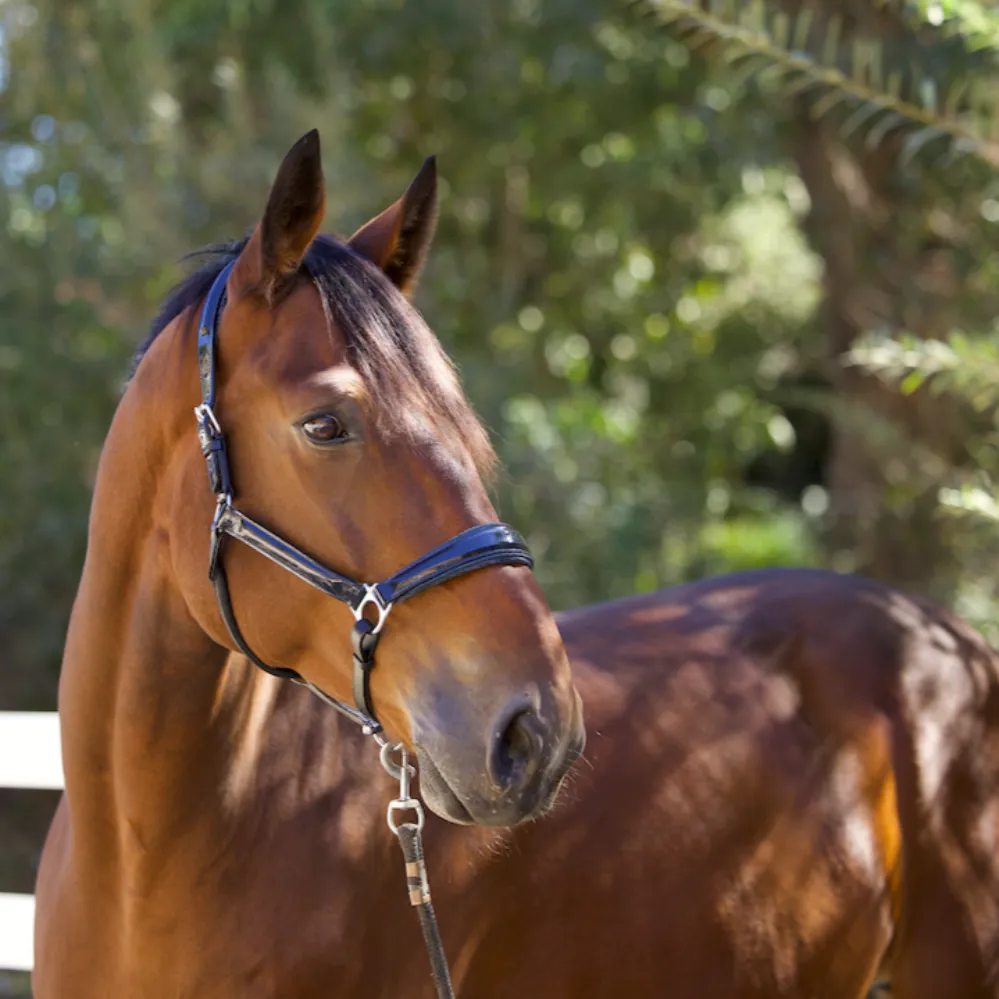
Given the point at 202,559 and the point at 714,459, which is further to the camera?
the point at 714,459

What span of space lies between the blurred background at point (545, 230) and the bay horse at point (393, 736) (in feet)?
9.03

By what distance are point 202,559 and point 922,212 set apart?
6177mm

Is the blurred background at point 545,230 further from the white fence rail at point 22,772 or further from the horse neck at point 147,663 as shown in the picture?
the horse neck at point 147,663

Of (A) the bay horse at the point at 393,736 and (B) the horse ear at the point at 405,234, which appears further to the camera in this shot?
(B) the horse ear at the point at 405,234

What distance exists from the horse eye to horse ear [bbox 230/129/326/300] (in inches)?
9.5

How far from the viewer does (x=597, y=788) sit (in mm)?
2348

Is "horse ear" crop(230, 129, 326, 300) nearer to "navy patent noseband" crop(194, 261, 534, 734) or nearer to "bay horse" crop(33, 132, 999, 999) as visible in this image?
"bay horse" crop(33, 132, 999, 999)

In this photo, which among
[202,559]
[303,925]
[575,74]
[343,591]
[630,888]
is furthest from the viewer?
[575,74]

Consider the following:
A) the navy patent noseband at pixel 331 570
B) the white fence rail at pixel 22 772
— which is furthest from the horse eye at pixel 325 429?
the white fence rail at pixel 22 772

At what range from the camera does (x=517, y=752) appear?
5.14ft

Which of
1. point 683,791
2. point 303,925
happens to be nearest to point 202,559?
point 303,925

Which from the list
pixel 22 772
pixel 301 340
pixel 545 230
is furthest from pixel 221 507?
pixel 545 230

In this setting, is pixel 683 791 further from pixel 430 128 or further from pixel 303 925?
pixel 430 128

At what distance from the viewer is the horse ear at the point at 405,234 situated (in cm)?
202
